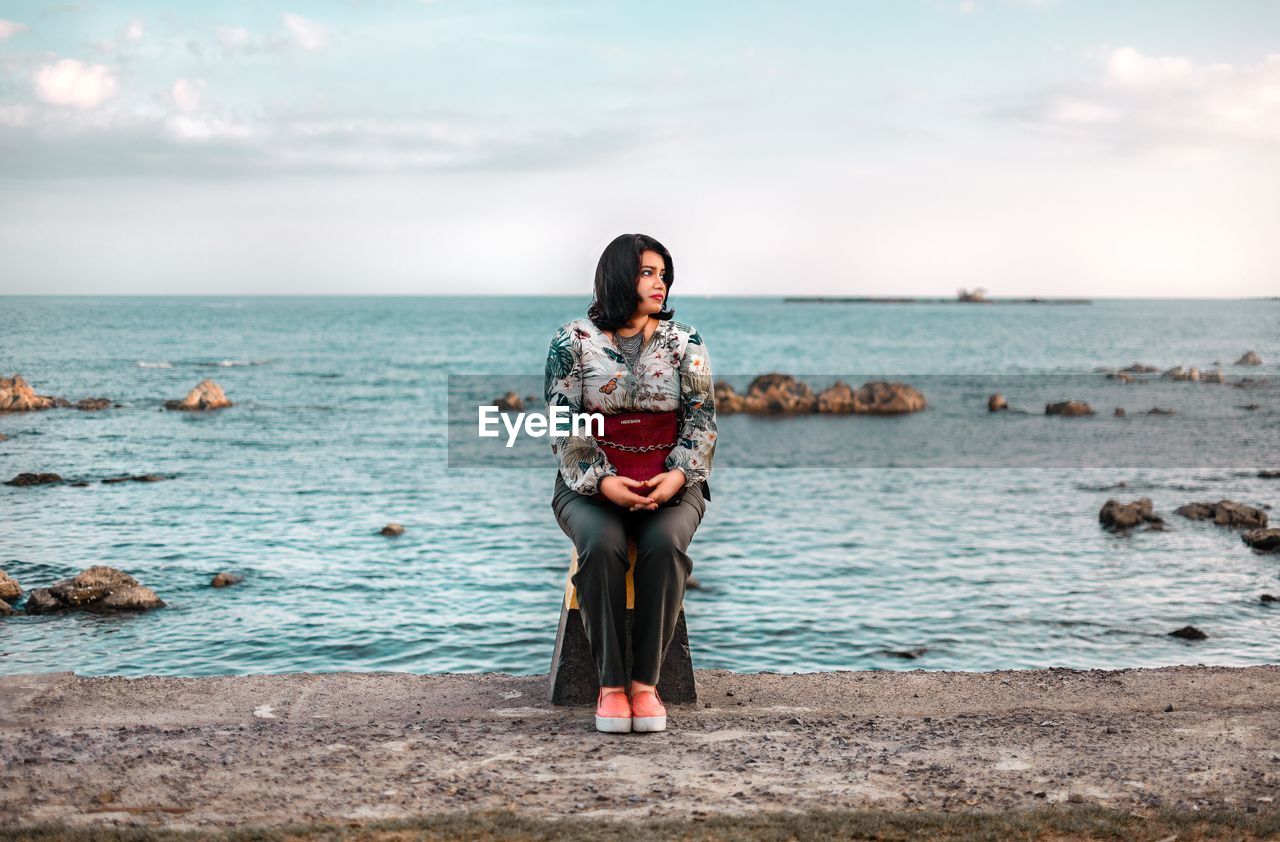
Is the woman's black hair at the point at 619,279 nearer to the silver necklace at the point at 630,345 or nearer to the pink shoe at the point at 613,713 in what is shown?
the silver necklace at the point at 630,345

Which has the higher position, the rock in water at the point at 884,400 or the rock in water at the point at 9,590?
the rock in water at the point at 884,400

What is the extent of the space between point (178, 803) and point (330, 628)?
851 centimetres

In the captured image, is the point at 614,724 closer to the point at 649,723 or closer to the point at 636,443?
the point at 649,723

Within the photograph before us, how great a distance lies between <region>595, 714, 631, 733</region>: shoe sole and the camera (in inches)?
205

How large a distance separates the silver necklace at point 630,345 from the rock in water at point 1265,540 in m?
14.8

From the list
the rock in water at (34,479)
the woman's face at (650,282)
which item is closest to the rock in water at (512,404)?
the rock in water at (34,479)

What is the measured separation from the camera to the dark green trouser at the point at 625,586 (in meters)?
5.42

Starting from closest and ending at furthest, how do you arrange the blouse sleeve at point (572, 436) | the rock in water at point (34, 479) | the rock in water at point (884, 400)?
the blouse sleeve at point (572, 436) → the rock in water at point (34, 479) → the rock in water at point (884, 400)

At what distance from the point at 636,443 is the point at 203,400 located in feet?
125

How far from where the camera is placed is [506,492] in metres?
23.3

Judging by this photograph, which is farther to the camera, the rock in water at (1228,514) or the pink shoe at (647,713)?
the rock in water at (1228,514)

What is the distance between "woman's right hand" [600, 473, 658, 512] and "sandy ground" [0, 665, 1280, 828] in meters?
1.03

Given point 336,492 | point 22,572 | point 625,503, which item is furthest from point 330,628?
point 336,492

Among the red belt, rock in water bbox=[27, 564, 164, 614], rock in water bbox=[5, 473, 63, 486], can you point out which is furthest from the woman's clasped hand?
rock in water bbox=[5, 473, 63, 486]
